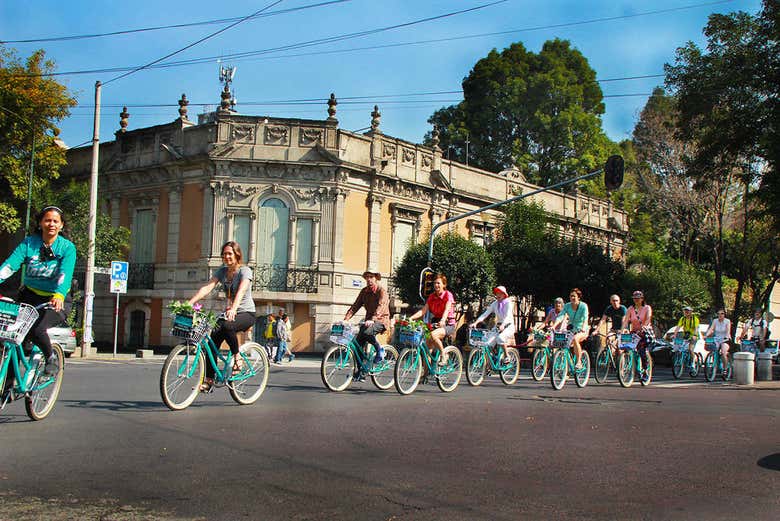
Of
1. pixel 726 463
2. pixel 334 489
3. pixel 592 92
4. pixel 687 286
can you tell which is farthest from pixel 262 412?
pixel 592 92

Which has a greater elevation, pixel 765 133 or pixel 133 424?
pixel 765 133

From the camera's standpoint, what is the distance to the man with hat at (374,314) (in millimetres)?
11359

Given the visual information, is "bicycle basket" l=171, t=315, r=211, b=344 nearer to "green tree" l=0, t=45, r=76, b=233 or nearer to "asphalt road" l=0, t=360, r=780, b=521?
"asphalt road" l=0, t=360, r=780, b=521

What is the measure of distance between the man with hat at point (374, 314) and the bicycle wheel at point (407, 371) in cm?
31

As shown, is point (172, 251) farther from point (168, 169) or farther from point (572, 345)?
point (572, 345)

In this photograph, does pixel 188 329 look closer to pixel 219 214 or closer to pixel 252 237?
pixel 252 237

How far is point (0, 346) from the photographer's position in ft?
22.8

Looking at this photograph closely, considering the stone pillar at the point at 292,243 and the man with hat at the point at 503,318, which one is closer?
the man with hat at the point at 503,318

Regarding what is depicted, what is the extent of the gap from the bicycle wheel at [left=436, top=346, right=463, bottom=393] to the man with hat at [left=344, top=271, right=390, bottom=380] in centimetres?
115

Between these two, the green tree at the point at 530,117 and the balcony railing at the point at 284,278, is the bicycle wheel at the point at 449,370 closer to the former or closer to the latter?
the balcony railing at the point at 284,278

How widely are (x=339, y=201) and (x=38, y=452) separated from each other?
2615 cm

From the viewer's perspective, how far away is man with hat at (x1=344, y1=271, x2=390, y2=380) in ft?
37.3

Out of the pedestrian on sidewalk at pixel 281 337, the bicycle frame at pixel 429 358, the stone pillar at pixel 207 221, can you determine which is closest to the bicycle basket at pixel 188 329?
the bicycle frame at pixel 429 358

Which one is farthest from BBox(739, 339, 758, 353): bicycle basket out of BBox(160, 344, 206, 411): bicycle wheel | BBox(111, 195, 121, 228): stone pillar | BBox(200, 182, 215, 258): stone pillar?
BBox(111, 195, 121, 228): stone pillar
